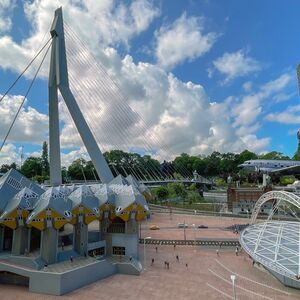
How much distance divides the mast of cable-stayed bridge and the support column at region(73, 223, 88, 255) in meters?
14.6

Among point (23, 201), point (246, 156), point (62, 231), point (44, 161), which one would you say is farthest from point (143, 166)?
point (23, 201)

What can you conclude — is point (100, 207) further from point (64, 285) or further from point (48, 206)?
point (64, 285)

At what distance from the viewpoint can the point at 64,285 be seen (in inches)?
995

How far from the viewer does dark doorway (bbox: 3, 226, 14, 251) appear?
32656 millimetres

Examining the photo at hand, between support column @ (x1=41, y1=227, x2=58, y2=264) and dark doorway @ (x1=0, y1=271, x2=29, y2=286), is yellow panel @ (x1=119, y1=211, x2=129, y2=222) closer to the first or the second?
support column @ (x1=41, y1=227, x2=58, y2=264)

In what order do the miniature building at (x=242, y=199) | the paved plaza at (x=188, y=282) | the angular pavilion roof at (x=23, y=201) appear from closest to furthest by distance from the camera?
the paved plaza at (x=188, y=282), the angular pavilion roof at (x=23, y=201), the miniature building at (x=242, y=199)

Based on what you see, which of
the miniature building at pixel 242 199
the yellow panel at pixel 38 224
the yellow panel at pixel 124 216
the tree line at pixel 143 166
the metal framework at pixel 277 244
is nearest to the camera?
the metal framework at pixel 277 244

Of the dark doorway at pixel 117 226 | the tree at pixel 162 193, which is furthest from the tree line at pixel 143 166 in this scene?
the dark doorway at pixel 117 226

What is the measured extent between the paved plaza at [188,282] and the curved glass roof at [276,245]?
7.44ft

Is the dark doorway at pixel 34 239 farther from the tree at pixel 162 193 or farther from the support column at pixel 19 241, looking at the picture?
the tree at pixel 162 193

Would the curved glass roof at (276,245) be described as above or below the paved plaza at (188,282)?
above

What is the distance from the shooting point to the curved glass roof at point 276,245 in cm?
2540

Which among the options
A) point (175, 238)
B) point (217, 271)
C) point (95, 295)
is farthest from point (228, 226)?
point (95, 295)

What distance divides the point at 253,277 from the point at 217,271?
3680mm
